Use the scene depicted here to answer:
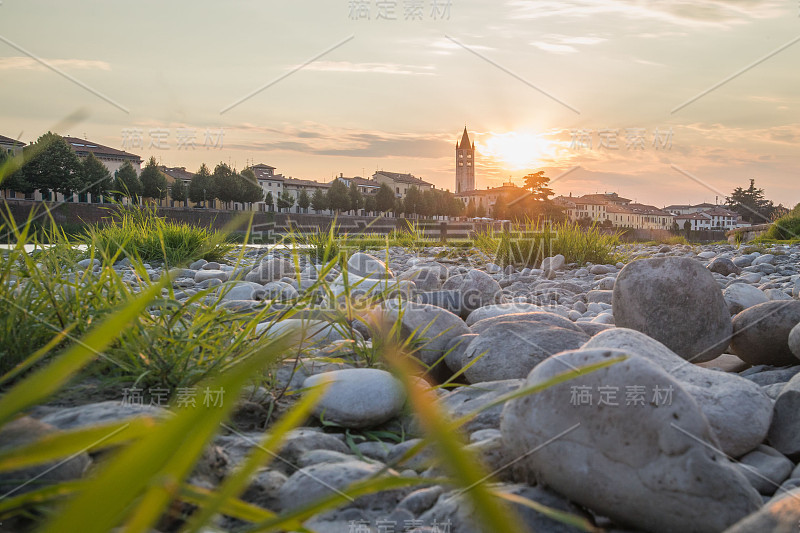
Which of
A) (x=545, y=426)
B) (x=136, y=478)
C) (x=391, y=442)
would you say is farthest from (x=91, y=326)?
(x=136, y=478)

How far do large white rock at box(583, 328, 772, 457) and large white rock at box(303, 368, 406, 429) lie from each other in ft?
2.69

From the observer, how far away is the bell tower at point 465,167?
119m

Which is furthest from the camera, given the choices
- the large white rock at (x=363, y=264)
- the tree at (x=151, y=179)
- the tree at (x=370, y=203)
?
the tree at (x=370, y=203)

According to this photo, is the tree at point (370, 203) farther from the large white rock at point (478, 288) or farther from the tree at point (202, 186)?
the large white rock at point (478, 288)

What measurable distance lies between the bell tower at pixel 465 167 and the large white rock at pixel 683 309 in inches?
4616

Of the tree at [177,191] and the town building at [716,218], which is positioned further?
the town building at [716,218]

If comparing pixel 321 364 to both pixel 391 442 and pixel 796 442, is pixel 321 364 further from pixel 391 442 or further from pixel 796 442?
pixel 796 442

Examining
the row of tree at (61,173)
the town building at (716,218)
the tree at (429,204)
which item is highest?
the row of tree at (61,173)

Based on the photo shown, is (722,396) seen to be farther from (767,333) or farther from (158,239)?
(158,239)

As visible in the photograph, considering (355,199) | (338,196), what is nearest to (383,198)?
(355,199)

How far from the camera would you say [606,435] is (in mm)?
1419

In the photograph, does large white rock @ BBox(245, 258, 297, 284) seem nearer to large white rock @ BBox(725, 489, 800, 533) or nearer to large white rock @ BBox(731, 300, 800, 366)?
large white rock @ BBox(731, 300, 800, 366)

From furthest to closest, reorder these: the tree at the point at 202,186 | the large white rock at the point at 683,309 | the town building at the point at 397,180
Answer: the town building at the point at 397,180 < the tree at the point at 202,186 < the large white rock at the point at 683,309

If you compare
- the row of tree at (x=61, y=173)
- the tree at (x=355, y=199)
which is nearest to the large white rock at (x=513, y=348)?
the row of tree at (x=61, y=173)
